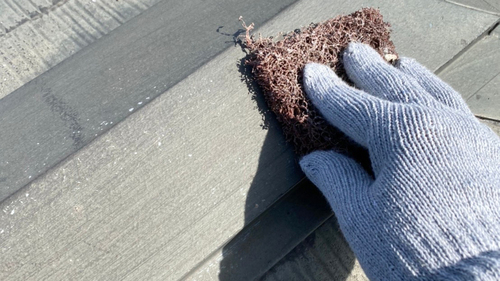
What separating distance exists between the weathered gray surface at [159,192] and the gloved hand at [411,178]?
0.62ft

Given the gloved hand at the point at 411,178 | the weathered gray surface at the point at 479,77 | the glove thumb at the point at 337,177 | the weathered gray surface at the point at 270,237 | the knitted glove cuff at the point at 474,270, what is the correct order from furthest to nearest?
1. the weathered gray surface at the point at 479,77
2. the weathered gray surface at the point at 270,237
3. the glove thumb at the point at 337,177
4. the gloved hand at the point at 411,178
5. the knitted glove cuff at the point at 474,270

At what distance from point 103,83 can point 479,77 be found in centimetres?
138

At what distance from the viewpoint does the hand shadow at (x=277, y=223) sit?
1.08m

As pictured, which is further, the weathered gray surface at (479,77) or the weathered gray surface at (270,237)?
the weathered gray surface at (479,77)

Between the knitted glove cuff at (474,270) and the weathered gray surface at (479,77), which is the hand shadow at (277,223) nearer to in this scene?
the knitted glove cuff at (474,270)

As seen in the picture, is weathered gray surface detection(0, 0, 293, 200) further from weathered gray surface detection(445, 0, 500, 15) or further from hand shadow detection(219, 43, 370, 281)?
weathered gray surface detection(445, 0, 500, 15)

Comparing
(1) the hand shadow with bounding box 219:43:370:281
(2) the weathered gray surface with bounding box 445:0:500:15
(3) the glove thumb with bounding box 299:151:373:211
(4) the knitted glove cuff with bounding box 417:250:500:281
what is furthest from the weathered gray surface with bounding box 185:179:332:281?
(2) the weathered gray surface with bounding box 445:0:500:15

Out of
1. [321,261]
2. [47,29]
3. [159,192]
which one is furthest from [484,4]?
[47,29]

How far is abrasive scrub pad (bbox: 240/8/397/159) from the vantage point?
108 centimetres

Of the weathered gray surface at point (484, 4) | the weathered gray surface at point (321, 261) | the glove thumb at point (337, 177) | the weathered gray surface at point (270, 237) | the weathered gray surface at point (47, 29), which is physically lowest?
the weathered gray surface at point (321, 261)

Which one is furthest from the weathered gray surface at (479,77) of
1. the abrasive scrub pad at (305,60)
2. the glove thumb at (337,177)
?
the glove thumb at (337,177)

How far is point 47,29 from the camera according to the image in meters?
1.54

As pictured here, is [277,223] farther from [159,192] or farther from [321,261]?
[159,192]

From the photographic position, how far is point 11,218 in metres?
0.98
